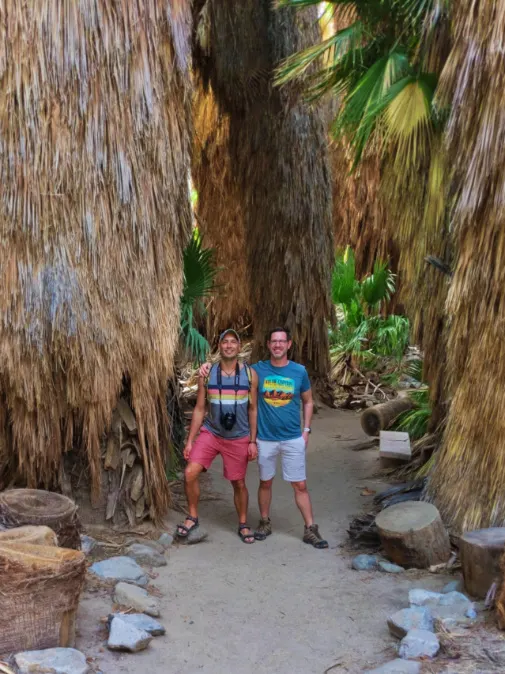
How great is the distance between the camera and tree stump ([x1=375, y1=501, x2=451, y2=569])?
202 inches

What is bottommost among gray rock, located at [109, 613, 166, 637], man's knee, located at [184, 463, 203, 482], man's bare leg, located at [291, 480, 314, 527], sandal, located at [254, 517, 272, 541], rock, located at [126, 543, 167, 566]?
sandal, located at [254, 517, 272, 541]

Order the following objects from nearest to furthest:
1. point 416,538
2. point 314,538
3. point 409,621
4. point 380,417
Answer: point 409,621
point 416,538
point 314,538
point 380,417

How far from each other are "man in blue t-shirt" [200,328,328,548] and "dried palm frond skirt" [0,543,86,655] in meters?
2.19

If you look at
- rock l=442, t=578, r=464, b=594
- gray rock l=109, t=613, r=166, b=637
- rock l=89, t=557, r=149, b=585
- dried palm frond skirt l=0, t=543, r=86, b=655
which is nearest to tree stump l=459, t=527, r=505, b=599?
rock l=442, t=578, r=464, b=594

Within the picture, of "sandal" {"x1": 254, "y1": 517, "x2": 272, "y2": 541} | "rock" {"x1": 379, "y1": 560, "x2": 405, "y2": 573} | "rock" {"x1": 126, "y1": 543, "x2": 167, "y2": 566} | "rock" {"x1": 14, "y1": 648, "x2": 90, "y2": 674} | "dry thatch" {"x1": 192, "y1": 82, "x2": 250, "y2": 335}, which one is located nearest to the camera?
"rock" {"x1": 14, "y1": 648, "x2": 90, "y2": 674}

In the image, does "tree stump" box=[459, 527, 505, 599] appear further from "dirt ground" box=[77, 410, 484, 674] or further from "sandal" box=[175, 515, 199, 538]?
"sandal" box=[175, 515, 199, 538]

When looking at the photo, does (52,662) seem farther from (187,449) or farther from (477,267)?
(477,267)

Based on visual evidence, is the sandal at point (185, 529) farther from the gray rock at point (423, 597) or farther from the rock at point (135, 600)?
the gray rock at point (423, 597)

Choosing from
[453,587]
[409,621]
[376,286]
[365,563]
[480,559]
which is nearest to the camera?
[409,621]

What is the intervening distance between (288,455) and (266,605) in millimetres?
1304

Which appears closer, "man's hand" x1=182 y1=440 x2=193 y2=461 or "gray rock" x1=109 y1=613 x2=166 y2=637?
"gray rock" x1=109 y1=613 x2=166 y2=637

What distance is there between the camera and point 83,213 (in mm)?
5250

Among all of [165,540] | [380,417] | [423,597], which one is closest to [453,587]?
[423,597]

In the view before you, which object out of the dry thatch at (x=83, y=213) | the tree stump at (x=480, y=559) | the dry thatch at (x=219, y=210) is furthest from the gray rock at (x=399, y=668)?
the dry thatch at (x=219, y=210)
